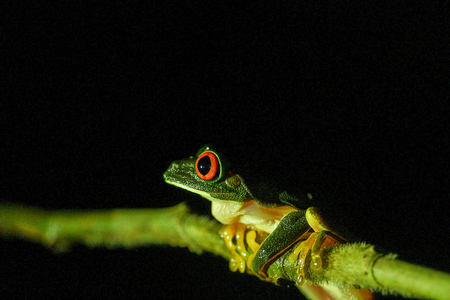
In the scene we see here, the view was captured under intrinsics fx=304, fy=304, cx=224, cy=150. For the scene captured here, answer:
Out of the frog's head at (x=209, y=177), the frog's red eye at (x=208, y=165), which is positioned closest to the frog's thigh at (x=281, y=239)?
the frog's head at (x=209, y=177)

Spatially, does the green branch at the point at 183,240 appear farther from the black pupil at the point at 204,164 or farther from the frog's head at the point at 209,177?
the black pupil at the point at 204,164

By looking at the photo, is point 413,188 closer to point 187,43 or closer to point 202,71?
point 202,71

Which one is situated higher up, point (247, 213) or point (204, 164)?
point (204, 164)

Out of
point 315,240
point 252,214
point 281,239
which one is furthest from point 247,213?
point 315,240

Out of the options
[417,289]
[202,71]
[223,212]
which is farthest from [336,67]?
[417,289]

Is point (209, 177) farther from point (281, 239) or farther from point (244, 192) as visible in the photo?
point (281, 239)

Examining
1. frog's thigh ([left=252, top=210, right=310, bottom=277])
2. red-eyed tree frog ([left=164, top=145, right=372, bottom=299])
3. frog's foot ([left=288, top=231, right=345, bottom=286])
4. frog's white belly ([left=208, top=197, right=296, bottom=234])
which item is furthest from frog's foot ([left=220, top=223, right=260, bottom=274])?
frog's foot ([left=288, top=231, right=345, bottom=286])
